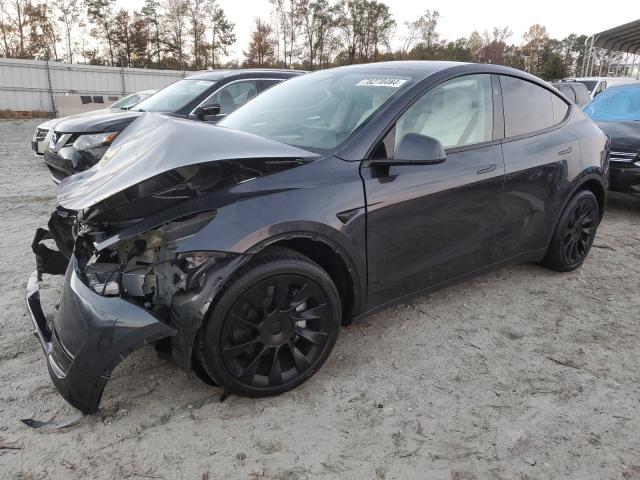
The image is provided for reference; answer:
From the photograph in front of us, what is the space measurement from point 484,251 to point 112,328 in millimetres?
2336

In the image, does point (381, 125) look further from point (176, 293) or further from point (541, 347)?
point (541, 347)

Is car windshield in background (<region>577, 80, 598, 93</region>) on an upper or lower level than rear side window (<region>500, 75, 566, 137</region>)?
upper

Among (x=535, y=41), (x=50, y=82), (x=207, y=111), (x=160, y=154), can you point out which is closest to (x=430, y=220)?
(x=160, y=154)

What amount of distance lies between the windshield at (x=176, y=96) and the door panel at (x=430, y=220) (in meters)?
4.64

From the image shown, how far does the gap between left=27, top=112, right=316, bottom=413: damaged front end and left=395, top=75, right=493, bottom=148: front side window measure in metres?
0.86

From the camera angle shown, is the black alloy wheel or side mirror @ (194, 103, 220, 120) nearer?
the black alloy wheel

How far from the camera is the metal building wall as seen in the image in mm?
21141

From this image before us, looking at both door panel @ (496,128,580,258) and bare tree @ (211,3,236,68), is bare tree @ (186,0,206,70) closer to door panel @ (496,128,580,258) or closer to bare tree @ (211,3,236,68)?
bare tree @ (211,3,236,68)

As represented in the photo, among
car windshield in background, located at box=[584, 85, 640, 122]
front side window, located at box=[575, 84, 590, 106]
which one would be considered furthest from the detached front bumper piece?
front side window, located at box=[575, 84, 590, 106]

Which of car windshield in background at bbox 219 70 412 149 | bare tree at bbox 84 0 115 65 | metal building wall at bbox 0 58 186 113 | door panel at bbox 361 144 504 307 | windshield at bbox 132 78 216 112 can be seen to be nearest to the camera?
door panel at bbox 361 144 504 307

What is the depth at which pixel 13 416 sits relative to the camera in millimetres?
→ 2301

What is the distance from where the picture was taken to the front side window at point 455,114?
290 cm

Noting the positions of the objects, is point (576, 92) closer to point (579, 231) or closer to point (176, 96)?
point (579, 231)

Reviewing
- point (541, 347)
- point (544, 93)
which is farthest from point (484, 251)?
point (544, 93)
